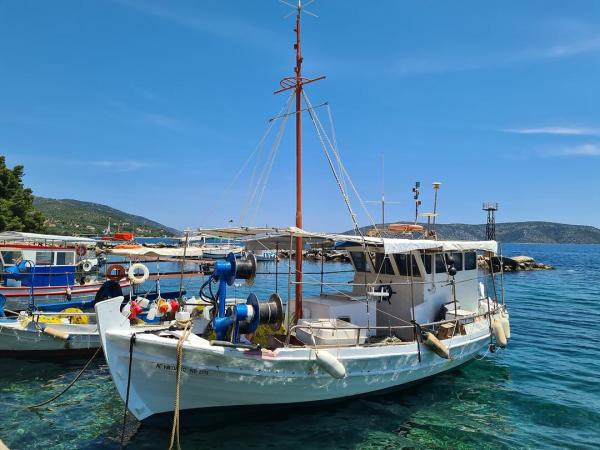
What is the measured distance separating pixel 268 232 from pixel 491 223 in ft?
263

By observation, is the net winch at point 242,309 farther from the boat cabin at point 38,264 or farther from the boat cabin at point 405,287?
the boat cabin at point 38,264

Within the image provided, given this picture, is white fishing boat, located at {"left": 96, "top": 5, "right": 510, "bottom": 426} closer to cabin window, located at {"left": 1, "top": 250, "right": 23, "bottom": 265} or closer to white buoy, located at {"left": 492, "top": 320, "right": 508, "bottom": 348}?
white buoy, located at {"left": 492, "top": 320, "right": 508, "bottom": 348}

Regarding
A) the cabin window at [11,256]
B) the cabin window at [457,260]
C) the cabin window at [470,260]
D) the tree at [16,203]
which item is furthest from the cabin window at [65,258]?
the cabin window at [470,260]

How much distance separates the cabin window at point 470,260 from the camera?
44.5 feet

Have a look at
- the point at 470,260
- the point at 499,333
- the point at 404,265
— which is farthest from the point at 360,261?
the point at 499,333

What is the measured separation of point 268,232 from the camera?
9359mm

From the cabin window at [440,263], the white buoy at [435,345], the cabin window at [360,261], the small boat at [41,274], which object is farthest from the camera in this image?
the small boat at [41,274]

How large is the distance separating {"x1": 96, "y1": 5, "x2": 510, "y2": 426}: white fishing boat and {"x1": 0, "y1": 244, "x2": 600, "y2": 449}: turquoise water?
557 mm

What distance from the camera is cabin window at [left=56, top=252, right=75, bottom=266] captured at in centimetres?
2392

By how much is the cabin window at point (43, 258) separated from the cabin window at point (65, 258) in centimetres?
41

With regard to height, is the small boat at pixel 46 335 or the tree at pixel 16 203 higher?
the tree at pixel 16 203

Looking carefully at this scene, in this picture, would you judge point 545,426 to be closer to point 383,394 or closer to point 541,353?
point 383,394

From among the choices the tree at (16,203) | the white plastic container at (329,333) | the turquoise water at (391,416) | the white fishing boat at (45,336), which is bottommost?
the turquoise water at (391,416)

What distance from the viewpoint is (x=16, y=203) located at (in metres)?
39.0
